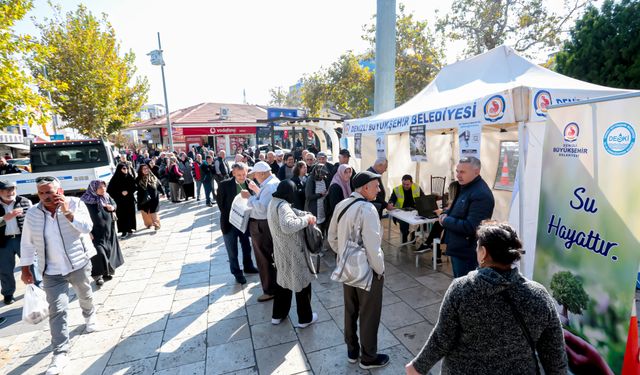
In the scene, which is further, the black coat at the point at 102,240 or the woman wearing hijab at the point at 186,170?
the woman wearing hijab at the point at 186,170

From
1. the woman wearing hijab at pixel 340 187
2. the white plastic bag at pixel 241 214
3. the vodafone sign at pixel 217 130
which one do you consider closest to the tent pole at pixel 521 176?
the woman wearing hijab at pixel 340 187

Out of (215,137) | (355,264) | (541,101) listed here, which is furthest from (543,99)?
(215,137)

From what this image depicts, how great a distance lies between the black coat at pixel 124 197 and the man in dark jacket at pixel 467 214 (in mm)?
6592

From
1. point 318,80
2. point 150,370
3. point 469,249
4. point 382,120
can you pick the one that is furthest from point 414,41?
point 150,370

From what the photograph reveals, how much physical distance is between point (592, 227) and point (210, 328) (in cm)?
388

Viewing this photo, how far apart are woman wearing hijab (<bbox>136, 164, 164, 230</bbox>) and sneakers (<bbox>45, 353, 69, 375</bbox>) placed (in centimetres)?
476

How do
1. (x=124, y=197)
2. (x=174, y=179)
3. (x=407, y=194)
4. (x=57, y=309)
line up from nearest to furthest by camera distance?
(x=57, y=309) < (x=407, y=194) < (x=124, y=197) < (x=174, y=179)

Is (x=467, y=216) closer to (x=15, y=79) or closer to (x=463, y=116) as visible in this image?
(x=463, y=116)

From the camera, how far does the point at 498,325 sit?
139 cm

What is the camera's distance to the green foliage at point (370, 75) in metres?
14.9

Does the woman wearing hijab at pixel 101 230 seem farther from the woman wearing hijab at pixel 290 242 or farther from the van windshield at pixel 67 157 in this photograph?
the van windshield at pixel 67 157

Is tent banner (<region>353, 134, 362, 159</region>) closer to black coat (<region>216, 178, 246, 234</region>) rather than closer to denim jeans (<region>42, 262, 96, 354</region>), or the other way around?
black coat (<region>216, 178, 246, 234</region>)

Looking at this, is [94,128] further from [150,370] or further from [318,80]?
[150,370]

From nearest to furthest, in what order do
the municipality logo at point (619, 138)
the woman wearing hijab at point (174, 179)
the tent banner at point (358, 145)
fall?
1. the municipality logo at point (619, 138)
2. the tent banner at point (358, 145)
3. the woman wearing hijab at point (174, 179)
